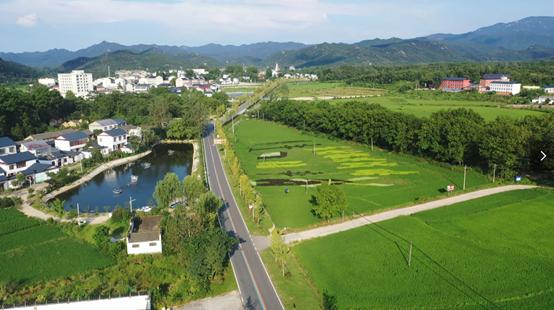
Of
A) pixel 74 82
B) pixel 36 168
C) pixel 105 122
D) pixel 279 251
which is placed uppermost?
pixel 74 82

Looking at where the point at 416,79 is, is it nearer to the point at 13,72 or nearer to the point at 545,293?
the point at 545,293

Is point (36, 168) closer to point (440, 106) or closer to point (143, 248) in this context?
point (143, 248)

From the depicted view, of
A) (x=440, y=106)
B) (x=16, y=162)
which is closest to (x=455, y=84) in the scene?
(x=440, y=106)

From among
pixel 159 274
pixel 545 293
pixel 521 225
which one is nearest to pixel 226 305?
pixel 159 274

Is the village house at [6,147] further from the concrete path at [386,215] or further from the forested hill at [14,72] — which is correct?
the forested hill at [14,72]

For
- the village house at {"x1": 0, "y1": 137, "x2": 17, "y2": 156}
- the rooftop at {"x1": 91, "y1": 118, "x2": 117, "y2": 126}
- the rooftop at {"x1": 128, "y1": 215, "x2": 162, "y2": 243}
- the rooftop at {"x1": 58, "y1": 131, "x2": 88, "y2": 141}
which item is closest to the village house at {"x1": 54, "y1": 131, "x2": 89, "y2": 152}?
the rooftop at {"x1": 58, "y1": 131, "x2": 88, "y2": 141}
